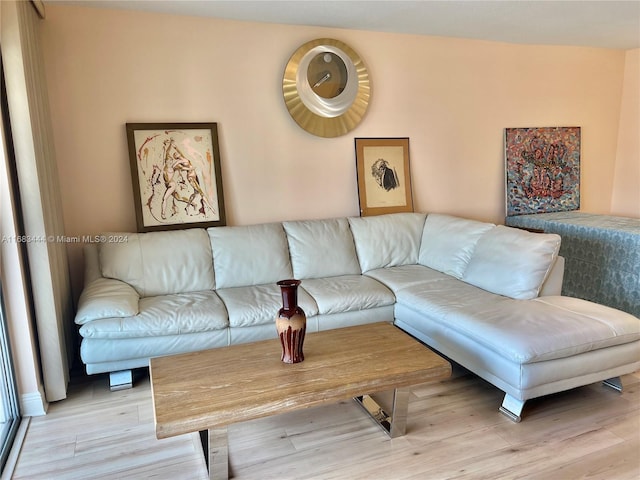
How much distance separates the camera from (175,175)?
3184mm

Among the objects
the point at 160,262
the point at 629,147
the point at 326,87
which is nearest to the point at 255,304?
the point at 160,262

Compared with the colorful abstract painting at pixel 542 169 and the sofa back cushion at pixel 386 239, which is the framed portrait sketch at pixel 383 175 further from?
the colorful abstract painting at pixel 542 169

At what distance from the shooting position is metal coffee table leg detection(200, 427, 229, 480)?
68.4 inches

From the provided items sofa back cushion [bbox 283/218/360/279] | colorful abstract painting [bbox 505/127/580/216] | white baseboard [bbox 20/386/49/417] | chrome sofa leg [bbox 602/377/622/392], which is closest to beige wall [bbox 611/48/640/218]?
colorful abstract painting [bbox 505/127/580/216]

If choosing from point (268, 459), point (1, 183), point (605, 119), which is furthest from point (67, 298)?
point (605, 119)

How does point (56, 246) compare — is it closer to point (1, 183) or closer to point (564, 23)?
point (1, 183)

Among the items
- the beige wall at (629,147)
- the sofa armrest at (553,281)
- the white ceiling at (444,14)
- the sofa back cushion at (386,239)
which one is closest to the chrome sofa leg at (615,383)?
the sofa armrest at (553,281)

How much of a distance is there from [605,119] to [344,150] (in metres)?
2.87

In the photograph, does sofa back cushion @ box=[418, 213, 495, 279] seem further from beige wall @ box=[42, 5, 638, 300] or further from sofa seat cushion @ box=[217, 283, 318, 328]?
sofa seat cushion @ box=[217, 283, 318, 328]

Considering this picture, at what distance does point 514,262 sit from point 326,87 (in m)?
1.90

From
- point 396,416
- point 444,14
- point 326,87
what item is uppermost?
point 444,14

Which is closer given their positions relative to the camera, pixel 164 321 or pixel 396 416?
pixel 396 416

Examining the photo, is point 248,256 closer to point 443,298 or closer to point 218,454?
point 443,298

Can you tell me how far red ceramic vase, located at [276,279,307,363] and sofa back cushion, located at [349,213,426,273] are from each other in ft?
5.02
